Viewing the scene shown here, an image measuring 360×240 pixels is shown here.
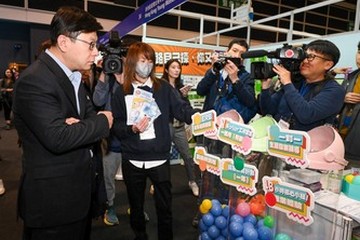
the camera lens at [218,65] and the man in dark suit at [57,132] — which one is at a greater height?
the camera lens at [218,65]

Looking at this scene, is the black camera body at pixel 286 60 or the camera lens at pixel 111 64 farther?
the camera lens at pixel 111 64

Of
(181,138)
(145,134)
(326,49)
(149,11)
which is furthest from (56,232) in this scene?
(149,11)

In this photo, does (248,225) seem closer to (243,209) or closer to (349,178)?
(243,209)

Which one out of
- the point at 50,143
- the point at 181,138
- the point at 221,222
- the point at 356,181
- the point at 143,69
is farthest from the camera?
the point at 181,138

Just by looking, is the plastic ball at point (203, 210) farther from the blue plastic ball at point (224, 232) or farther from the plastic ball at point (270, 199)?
the plastic ball at point (270, 199)

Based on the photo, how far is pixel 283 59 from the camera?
1.42 m

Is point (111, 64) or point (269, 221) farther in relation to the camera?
point (111, 64)

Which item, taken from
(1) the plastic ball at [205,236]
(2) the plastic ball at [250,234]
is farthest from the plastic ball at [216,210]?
(2) the plastic ball at [250,234]

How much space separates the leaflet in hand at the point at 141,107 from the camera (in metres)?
1.70

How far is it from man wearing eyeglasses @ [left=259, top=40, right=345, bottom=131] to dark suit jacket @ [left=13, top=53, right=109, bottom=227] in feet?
3.08

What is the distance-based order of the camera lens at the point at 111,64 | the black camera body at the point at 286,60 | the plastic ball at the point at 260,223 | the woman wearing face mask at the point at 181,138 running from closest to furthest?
the plastic ball at the point at 260,223 < the black camera body at the point at 286,60 < the camera lens at the point at 111,64 < the woman wearing face mask at the point at 181,138

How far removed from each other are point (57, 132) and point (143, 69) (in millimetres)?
817

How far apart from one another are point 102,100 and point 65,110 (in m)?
0.97

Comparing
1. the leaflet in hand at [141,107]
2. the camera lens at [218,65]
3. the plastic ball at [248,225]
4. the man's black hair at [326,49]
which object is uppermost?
the man's black hair at [326,49]
